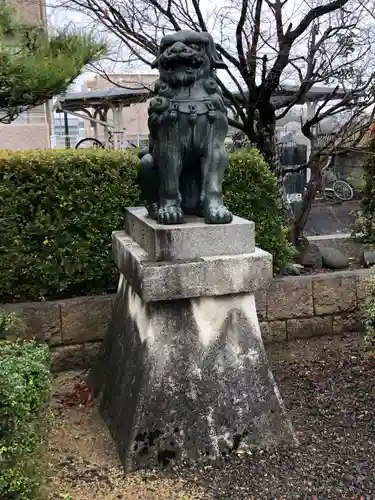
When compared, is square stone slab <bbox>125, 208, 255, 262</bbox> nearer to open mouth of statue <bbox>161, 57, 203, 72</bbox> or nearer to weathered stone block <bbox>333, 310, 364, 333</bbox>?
open mouth of statue <bbox>161, 57, 203, 72</bbox>

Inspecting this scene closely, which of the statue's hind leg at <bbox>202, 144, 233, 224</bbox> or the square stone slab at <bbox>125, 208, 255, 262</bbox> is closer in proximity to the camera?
the square stone slab at <bbox>125, 208, 255, 262</bbox>

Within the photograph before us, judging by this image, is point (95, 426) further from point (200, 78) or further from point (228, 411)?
point (200, 78)

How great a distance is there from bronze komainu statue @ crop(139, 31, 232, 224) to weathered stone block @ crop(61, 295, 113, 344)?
150cm

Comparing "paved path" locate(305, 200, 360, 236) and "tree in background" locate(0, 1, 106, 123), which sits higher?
"tree in background" locate(0, 1, 106, 123)

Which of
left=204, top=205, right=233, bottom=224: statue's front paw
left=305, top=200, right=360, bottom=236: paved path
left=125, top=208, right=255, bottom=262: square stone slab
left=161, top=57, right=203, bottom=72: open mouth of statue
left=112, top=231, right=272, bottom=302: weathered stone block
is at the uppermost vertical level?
left=161, top=57, right=203, bottom=72: open mouth of statue

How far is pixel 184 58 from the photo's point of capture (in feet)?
9.82

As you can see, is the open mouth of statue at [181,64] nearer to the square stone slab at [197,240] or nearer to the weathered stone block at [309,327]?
the square stone slab at [197,240]

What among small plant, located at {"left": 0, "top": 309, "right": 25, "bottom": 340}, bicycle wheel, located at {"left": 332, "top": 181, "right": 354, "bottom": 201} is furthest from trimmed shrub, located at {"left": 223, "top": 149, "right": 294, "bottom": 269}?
bicycle wheel, located at {"left": 332, "top": 181, "right": 354, "bottom": 201}

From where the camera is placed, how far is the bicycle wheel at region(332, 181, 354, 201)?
13602 millimetres

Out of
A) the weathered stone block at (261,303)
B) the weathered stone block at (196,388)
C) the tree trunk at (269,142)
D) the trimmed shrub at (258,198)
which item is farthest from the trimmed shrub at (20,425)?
the tree trunk at (269,142)

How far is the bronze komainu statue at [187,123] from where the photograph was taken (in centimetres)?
304

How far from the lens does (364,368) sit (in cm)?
427

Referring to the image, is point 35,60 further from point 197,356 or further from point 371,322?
point 371,322

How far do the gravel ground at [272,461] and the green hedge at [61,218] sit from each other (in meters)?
0.96
